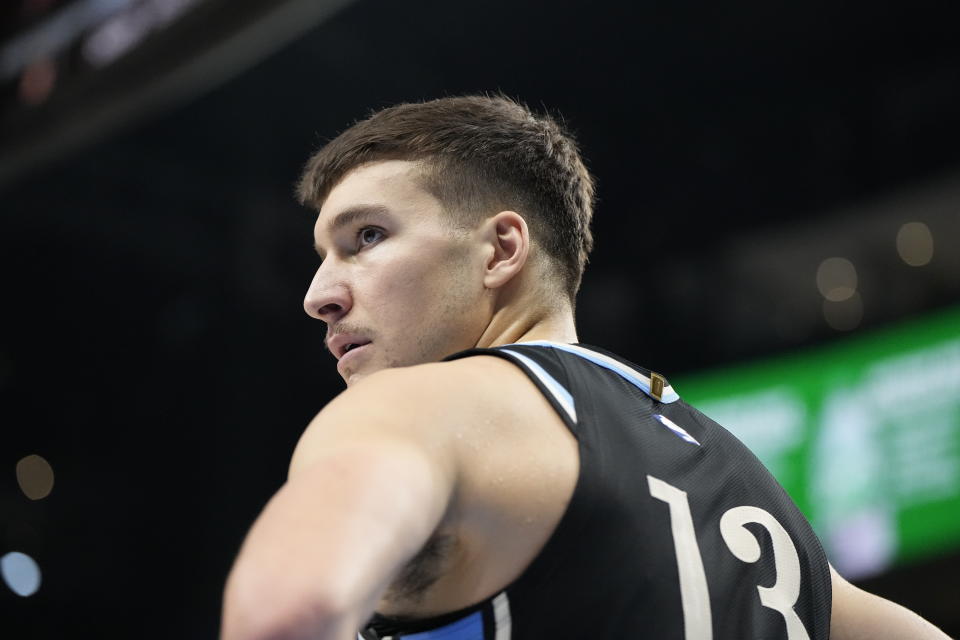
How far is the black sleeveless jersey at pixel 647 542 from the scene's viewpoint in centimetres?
111

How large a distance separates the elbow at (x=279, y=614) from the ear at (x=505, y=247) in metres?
0.77

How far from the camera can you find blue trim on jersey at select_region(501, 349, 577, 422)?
118 centimetres

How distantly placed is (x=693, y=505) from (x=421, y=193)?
0.58 metres

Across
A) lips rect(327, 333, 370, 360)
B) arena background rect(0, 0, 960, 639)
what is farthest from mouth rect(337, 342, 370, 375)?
arena background rect(0, 0, 960, 639)

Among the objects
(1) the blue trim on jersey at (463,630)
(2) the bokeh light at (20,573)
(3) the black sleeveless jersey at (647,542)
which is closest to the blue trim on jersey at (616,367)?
(3) the black sleeveless jersey at (647,542)

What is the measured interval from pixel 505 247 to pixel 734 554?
0.54 metres

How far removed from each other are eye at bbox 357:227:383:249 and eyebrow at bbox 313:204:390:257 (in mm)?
18

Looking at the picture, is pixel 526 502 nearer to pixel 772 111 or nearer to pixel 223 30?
pixel 223 30

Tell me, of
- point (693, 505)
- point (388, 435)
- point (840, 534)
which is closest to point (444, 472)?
point (388, 435)

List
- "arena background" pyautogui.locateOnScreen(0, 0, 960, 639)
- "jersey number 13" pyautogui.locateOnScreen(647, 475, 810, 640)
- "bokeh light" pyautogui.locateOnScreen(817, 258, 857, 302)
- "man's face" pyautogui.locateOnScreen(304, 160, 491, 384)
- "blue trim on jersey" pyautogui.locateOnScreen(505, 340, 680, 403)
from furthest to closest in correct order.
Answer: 1. "bokeh light" pyautogui.locateOnScreen(817, 258, 857, 302)
2. "arena background" pyautogui.locateOnScreen(0, 0, 960, 639)
3. "man's face" pyautogui.locateOnScreen(304, 160, 491, 384)
4. "blue trim on jersey" pyautogui.locateOnScreen(505, 340, 680, 403)
5. "jersey number 13" pyautogui.locateOnScreen(647, 475, 810, 640)

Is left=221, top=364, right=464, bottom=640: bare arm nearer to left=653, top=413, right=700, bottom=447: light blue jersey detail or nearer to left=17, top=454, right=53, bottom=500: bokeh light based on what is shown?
left=653, top=413, right=700, bottom=447: light blue jersey detail

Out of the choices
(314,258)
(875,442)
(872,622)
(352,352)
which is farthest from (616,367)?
(314,258)

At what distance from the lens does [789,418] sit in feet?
17.7

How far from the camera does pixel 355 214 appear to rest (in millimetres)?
1519
